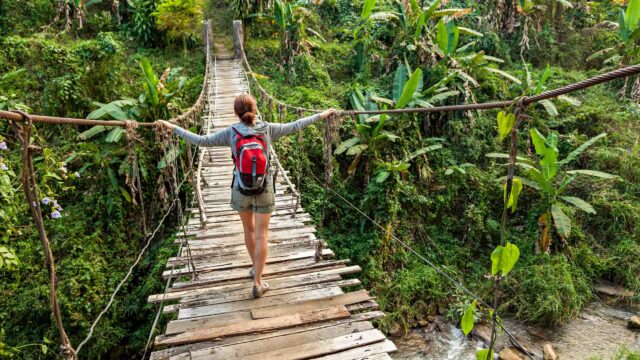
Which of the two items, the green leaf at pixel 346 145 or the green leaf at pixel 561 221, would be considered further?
the green leaf at pixel 346 145

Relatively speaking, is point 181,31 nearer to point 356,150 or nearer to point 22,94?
point 22,94

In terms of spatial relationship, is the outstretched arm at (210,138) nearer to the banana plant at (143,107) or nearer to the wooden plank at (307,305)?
the wooden plank at (307,305)

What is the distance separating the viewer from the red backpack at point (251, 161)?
219 centimetres

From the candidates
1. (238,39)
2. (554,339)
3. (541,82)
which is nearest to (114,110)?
(238,39)

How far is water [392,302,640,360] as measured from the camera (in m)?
4.69

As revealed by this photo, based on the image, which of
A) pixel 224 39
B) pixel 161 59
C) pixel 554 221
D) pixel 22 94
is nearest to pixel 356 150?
pixel 554 221

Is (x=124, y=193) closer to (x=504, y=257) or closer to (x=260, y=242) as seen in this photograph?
(x=260, y=242)

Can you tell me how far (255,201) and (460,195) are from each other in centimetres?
500

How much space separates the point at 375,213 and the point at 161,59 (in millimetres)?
6173

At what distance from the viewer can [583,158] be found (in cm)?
703

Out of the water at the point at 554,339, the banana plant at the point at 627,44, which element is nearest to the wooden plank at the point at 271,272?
the water at the point at 554,339

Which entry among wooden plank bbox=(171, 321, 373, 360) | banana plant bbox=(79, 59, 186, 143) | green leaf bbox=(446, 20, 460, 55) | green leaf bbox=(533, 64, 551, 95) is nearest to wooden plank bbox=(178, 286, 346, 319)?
wooden plank bbox=(171, 321, 373, 360)

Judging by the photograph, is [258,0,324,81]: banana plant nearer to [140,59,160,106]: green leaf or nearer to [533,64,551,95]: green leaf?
[140,59,160,106]: green leaf

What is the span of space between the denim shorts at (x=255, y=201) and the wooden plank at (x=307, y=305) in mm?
553
